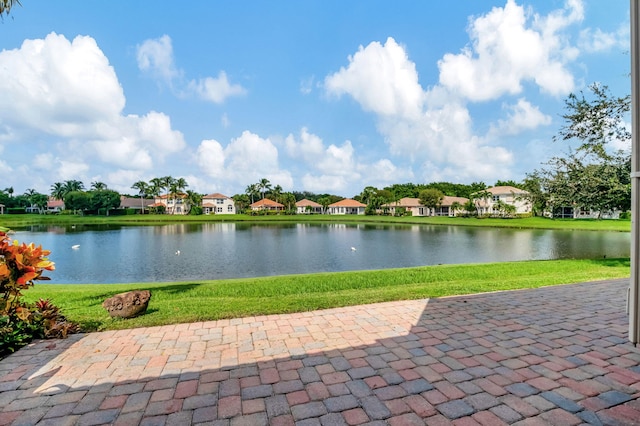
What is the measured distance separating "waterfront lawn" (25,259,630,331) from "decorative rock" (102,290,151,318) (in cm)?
11

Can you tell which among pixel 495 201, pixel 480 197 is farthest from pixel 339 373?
pixel 480 197

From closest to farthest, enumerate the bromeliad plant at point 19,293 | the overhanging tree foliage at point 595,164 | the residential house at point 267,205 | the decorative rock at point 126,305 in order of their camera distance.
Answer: the bromeliad plant at point 19,293
the decorative rock at point 126,305
the overhanging tree foliage at point 595,164
the residential house at point 267,205

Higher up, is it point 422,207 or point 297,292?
point 422,207

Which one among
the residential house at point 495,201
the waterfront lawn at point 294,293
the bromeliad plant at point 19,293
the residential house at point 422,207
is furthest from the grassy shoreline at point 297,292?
the residential house at point 422,207

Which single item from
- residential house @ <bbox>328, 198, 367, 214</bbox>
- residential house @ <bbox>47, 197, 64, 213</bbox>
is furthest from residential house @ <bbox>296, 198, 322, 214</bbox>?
residential house @ <bbox>47, 197, 64, 213</bbox>

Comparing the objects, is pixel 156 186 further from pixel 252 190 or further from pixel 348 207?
pixel 348 207

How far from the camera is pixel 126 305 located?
173 inches

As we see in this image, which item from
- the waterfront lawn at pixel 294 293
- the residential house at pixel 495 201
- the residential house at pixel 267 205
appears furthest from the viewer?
the residential house at pixel 267 205

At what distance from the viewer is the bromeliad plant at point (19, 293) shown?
267 centimetres

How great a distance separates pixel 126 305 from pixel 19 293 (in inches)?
66.8

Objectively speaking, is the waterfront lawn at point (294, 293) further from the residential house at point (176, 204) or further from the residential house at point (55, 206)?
the residential house at point (55, 206)

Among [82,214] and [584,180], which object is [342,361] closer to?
[584,180]

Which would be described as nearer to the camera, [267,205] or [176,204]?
[176,204]

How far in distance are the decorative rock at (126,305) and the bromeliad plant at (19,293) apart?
20.4 inches
